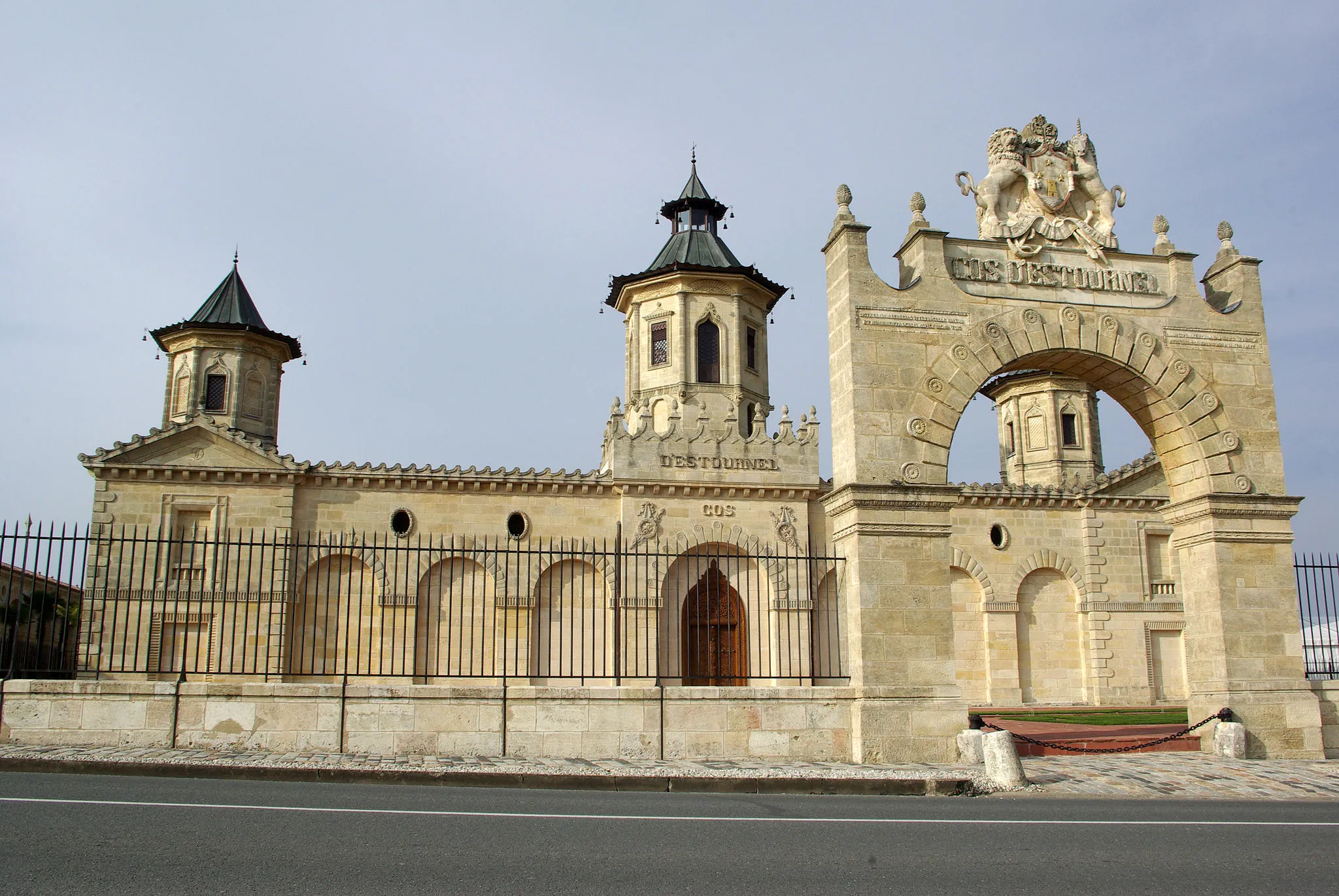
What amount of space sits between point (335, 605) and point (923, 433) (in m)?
16.4

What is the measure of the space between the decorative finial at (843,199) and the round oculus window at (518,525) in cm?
1361

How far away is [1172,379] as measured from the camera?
1430cm

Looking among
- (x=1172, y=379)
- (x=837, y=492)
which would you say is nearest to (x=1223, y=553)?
(x=1172, y=379)

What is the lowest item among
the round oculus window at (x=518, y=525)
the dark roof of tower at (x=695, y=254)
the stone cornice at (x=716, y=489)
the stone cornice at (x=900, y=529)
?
the stone cornice at (x=900, y=529)

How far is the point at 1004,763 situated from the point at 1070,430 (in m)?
26.6

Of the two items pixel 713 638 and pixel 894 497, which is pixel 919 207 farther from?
pixel 713 638

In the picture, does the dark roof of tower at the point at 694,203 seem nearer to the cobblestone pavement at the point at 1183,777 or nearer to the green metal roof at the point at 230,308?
the green metal roof at the point at 230,308

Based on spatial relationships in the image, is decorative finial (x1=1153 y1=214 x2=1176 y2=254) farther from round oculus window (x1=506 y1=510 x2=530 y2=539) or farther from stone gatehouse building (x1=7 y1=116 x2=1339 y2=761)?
round oculus window (x1=506 y1=510 x2=530 y2=539)

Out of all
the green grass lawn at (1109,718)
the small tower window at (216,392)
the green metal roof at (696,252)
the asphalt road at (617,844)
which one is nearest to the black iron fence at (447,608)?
the green grass lawn at (1109,718)

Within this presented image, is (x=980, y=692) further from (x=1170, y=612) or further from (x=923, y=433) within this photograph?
(x=923, y=433)

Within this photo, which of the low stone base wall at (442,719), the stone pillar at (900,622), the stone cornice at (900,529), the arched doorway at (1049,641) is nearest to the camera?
the low stone base wall at (442,719)

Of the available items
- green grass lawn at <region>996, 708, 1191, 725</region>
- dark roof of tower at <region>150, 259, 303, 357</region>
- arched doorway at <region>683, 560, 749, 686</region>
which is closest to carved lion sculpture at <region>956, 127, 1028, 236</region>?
green grass lawn at <region>996, 708, 1191, 725</region>

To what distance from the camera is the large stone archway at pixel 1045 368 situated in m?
12.9

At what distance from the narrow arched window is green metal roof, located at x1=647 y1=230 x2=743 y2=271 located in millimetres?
1761
